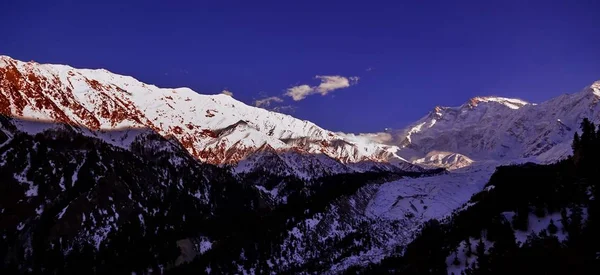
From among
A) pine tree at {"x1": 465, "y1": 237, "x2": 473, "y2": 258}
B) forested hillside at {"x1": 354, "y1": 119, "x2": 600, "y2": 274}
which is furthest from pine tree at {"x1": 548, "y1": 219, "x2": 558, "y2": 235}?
pine tree at {"x1": 465, "y1": 237, "x2": 473, "y2": 258}

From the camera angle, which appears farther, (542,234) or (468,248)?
(468,248)

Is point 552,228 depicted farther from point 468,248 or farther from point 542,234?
point 468,248

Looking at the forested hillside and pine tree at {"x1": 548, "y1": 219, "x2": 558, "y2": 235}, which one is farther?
pine tree at {"x1": 548, "y1": 219, "x2": 558, "y2": 235}

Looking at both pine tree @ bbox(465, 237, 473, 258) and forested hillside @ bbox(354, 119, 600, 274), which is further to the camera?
pine tree @ bbox(465, 237, 473, 258)

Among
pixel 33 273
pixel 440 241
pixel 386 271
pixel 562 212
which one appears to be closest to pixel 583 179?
pixel 562 212

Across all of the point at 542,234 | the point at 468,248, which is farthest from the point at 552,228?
the point at 468,248

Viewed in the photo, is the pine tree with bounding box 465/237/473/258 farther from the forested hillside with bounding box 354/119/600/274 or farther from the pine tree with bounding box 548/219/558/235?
the pine tree with bounding box 548/219/558/235

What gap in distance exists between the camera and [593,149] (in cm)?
12594

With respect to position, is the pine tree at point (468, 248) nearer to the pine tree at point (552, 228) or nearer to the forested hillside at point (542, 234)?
the forested hillside at point (542, 234)

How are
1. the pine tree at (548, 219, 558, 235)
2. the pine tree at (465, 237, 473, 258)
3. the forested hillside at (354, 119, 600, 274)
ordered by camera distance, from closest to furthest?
the forested hillside at (354, 119, 600, 274) < the pine tree at (548, 219, 558, 235) < the pine tree at (465, 237, 473, 258)

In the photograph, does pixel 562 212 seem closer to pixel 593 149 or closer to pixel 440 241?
pixel 593 149

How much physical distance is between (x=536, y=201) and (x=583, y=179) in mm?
11027

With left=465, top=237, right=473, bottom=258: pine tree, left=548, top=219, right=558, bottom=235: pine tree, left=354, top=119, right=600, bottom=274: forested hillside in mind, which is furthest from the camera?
left=465, top=237, right=473, bottom=258: pine tree

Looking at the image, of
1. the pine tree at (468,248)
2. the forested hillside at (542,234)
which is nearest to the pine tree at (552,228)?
the forested hillside at (542,234)
